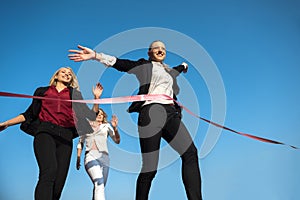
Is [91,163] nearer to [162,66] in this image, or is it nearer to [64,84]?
[64,84]

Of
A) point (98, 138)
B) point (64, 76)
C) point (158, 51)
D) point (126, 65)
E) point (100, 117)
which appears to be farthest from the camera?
point (100, 117)

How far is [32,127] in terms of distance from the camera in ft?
12.3

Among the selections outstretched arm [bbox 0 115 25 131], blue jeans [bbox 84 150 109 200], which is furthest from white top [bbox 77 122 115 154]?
outstretched arm [bbox 0 115 25 131]

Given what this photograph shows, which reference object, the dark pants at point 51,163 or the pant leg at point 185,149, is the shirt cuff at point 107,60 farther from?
the dark pants at point 51,163

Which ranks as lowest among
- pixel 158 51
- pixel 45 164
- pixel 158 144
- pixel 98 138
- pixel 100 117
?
pixel 45 164

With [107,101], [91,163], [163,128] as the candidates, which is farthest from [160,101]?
[91,163]

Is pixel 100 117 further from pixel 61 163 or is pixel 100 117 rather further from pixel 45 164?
pixel 45 164

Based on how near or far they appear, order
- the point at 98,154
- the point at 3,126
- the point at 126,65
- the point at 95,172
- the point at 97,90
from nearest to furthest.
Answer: the point at 126,65, the point at 3,126, the point at 97,90, the point at 95,172, the point at 98,154

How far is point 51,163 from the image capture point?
3324 mm

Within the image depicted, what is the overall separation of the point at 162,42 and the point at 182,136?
3.86ft

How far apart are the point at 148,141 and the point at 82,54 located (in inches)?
39.5

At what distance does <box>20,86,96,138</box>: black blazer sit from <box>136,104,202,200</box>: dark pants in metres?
0.74

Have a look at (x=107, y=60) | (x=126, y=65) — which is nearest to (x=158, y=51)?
(x=126, y=65)

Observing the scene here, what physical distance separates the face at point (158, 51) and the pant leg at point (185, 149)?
655 mm
